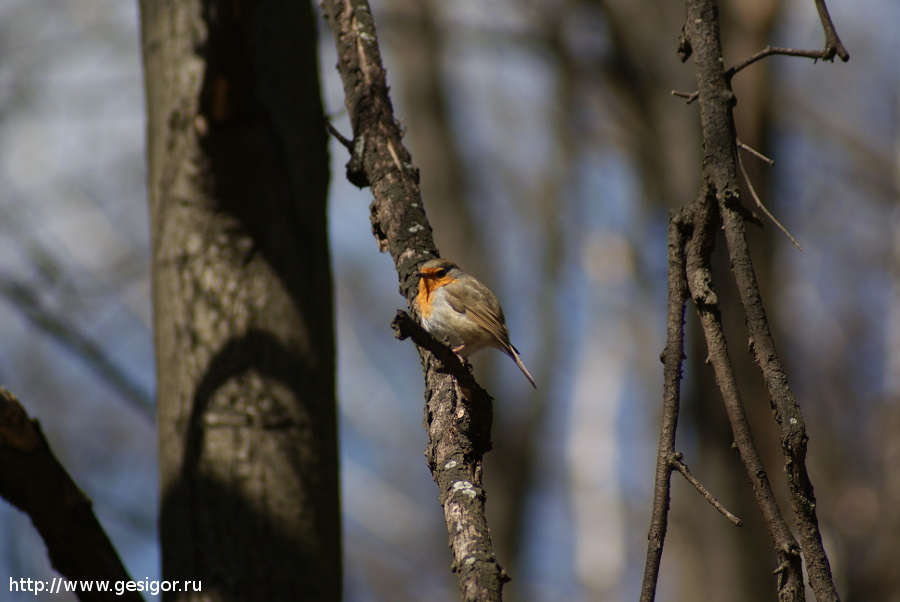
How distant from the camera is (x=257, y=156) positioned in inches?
95.6

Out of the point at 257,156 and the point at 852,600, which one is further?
the point at 852,600

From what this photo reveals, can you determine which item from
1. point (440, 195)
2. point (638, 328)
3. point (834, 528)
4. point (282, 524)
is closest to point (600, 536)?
point (638, 328)

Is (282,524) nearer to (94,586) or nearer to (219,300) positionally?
(94,586)

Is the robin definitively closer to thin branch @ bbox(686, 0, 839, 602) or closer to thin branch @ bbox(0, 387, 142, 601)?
thin branch @ bbox(0, 387, 142, 601)

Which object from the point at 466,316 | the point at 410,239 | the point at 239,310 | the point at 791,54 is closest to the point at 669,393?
the point at 791,54

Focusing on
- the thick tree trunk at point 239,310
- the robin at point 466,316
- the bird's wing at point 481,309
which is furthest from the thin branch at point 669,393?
the bird's wing at point 481,309

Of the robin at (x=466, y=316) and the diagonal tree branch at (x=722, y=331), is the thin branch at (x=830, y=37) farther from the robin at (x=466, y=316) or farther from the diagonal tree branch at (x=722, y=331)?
the robin at (x=466, y=316)

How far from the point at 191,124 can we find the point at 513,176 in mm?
12074

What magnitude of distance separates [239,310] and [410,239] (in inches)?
23.4

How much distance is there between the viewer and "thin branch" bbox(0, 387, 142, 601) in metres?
1.88

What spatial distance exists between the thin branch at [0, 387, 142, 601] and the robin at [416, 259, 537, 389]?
181cm

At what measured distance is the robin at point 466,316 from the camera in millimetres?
3744

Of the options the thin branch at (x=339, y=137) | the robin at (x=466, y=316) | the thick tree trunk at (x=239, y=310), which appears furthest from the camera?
the robin at (x=466, y=316)

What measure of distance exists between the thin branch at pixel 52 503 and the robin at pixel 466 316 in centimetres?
181
